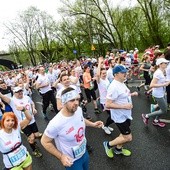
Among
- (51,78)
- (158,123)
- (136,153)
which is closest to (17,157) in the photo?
(136,153)

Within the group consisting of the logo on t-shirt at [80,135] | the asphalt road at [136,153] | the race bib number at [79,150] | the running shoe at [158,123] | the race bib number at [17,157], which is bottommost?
the asphalt road at [136,153]

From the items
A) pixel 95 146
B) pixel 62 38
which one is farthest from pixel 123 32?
pixel 95 146

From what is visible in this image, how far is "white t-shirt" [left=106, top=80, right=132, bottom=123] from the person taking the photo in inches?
177

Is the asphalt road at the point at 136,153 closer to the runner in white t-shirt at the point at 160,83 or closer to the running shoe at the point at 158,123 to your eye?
the running shoe at the point at 158,123

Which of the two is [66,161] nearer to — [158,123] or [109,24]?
[158,123]

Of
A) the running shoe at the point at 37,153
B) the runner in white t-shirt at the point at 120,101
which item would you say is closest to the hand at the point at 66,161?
the runner in white t-shirt at the point at 120,101

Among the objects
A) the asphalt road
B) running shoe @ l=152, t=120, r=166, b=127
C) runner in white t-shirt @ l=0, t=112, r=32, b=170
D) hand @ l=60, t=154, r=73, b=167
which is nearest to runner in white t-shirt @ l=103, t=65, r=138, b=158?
the asphalt road

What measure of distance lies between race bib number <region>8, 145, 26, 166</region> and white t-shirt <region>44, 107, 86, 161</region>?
0.97 metres

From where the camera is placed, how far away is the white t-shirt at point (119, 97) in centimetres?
450

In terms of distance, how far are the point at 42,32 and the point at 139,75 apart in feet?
130

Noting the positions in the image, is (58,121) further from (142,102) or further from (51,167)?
(142,102)

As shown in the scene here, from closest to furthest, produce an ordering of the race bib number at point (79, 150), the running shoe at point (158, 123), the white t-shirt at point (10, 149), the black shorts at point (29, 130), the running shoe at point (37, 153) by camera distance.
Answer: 1. the race bib number at point (79, 150)
2. the white t-shirt at point (10, 149)
3. the black shorts at point (29, 130)
4. the running shoe at point (37, 153)
5. the running shoe at point (158, 123)

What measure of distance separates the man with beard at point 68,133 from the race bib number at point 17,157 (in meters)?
0.95

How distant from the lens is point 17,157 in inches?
150
